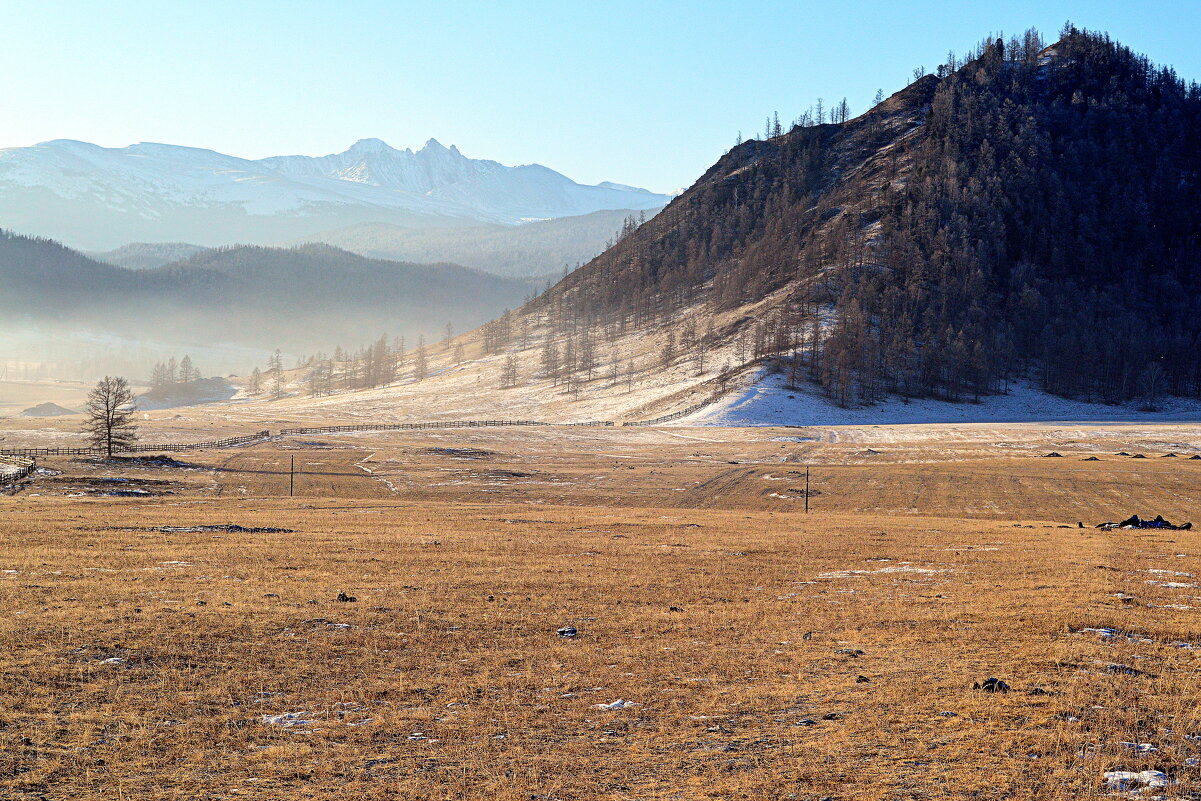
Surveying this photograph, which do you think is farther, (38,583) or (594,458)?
(594,458)

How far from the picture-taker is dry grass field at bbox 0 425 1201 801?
14.7 meters

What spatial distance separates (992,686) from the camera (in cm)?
1867

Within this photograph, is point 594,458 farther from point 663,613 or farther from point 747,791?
point 747,791

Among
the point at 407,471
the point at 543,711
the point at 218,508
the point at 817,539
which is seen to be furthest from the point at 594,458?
the point at 543,711

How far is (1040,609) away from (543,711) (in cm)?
1742

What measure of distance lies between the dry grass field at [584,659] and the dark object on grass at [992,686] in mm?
359

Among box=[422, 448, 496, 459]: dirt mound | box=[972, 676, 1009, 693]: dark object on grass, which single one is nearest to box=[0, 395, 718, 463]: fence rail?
box=[422, 448, 496, 459]: dirt mound

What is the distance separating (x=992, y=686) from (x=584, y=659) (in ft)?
32.7

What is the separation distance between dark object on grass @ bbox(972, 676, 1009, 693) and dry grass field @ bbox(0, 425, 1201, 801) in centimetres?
36

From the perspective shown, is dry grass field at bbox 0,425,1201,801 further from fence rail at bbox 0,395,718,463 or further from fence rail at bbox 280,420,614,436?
fence rail at bbox 280,420,614,436

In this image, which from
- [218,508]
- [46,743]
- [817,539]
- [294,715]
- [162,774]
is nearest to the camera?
[162,774]

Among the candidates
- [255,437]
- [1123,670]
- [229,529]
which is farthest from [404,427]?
[1123,670]

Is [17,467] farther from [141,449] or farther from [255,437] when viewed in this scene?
[255,437]

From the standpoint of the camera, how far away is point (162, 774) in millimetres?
14781
